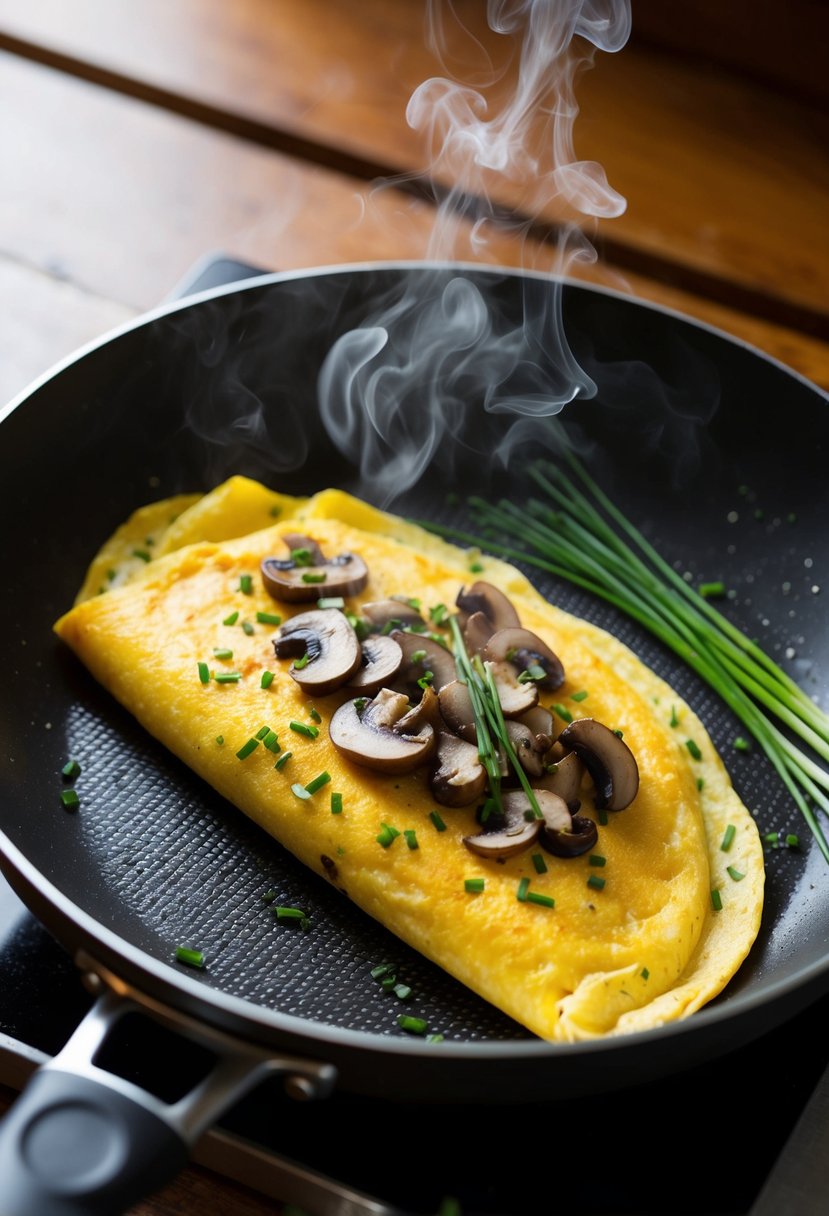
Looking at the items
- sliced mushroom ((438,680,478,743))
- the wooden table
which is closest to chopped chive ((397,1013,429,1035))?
sliced mushroom ((438,680,478,743))

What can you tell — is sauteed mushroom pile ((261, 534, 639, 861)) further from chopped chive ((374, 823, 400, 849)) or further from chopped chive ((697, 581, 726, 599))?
chopped chive ((697, 581, 726, 599))

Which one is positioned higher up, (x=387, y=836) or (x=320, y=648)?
(x=320, y=648)

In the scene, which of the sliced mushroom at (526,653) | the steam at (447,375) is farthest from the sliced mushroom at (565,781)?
the steam at (447,375)

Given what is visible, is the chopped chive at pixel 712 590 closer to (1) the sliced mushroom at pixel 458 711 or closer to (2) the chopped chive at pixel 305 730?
(1) the sliced mushroom at pixel 458 711

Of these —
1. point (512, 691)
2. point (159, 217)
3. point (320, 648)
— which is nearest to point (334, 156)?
point (159, 217)

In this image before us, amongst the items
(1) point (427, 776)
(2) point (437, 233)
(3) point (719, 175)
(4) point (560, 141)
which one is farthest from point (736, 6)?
(1) point (427, 776)

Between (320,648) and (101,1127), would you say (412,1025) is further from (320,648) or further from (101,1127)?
(320,648)
